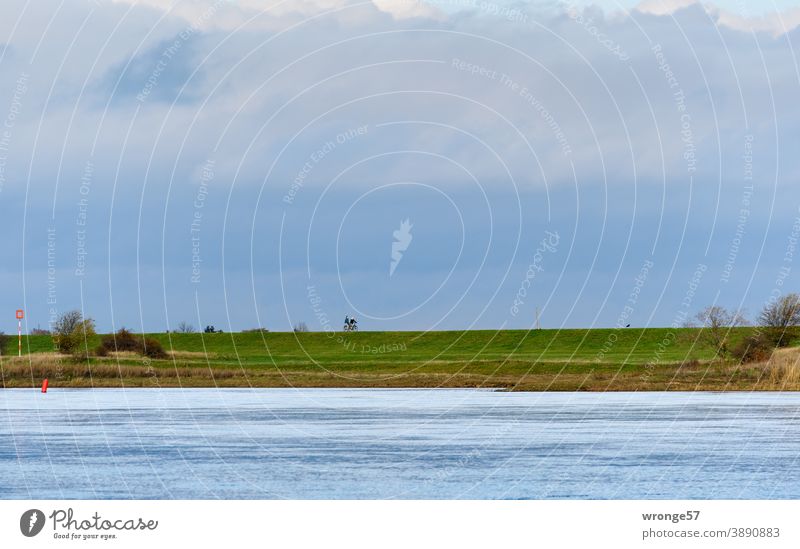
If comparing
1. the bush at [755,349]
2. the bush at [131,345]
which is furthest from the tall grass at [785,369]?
the bush at [131,345]

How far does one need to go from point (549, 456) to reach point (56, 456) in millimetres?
17099

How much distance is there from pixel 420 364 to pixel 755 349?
1822 inches

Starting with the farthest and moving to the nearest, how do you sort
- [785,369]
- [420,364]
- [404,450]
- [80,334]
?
[420,364] → [80,334] → [785,369] → [404,450]

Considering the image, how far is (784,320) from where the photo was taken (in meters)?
105

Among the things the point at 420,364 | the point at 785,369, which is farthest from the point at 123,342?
the point at 785,369

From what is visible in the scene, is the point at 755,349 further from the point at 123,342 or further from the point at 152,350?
the point at 123,342

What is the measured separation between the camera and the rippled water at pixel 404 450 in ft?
123

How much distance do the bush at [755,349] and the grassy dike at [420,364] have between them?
228cm

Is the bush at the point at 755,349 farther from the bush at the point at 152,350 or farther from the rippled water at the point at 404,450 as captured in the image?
the bush at the point at 152,350

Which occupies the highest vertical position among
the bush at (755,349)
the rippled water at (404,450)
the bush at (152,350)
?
the bush at (152,350)

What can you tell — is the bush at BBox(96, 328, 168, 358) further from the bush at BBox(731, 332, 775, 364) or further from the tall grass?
the tall grass

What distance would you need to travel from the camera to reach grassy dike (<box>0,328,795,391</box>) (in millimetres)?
98625
